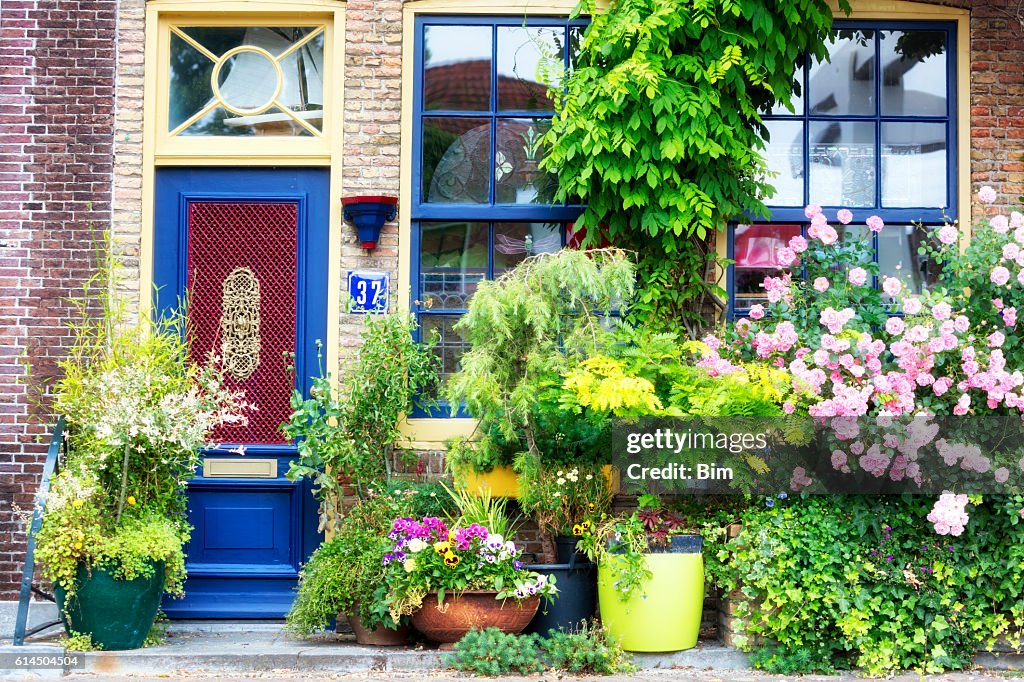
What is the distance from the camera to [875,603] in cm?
588

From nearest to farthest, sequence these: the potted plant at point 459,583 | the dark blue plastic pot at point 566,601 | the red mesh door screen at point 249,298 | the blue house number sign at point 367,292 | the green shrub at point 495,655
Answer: the green shrub at point 495,655
the potted plant at point 459,583
the dark blue plastic pot at point 566,601
the blue house number sign at point 367,292
the red mesh door screen at point 249,298

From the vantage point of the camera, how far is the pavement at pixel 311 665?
5.87 metres

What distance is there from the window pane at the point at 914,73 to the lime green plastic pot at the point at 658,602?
3400 mm

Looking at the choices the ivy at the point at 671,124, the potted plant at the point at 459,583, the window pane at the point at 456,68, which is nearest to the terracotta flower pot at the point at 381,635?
the potted plant at the point at 459,583

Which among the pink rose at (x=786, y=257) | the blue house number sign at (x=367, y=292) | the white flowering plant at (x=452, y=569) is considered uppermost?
the pink rose at (x=786, y=257)

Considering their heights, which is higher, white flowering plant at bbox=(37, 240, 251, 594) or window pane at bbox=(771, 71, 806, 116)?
window pane at bbox=(771, 71, 806, 116)

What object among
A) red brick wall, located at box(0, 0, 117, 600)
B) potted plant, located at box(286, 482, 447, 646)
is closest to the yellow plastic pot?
potted plant, located at box(286, 482, 447, 646)

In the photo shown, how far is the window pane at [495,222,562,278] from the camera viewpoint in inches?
286

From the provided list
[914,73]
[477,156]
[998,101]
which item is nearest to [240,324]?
[477,156]

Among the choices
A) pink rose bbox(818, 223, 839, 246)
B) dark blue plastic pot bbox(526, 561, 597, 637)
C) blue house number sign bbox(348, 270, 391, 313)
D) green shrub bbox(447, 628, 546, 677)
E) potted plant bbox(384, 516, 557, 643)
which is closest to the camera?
green shrub bbox(447, 628, 546, 677)

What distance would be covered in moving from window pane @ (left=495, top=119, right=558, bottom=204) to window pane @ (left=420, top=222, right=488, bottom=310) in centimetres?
29

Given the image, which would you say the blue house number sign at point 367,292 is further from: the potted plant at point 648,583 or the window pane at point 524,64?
the potted plant at point 648,583

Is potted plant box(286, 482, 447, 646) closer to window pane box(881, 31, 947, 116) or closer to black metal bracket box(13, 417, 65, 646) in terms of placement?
black metal bracket box(13, 417, 65, 646)

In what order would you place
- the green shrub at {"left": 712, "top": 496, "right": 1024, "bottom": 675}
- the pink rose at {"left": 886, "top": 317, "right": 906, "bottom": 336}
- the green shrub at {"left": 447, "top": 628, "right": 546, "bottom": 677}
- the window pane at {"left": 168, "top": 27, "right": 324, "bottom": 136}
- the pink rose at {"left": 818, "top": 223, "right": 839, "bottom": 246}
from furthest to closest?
the window pane at {"left": 168, "top": 27, "right": 324, "bottom": 136}
the pink rose at {"left": 818, "top": 223, "right": 839, "bottom": 246}
the pink rose at {"left": 886, "top": 317, "right": 906, "bottom": 336}
the green shrub at {"left": 712, "top": 496, "right": 1024, "bottom": 675}
the green shrub at {"left": 447, "top": 628, "right": 546, "bottom": 677}
